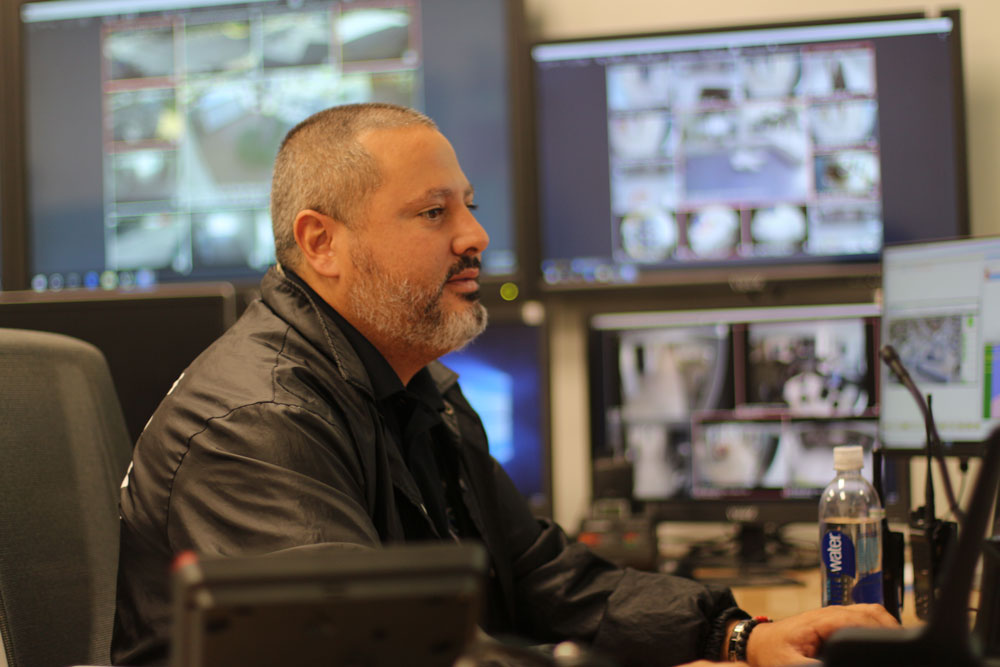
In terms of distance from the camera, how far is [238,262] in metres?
2.32

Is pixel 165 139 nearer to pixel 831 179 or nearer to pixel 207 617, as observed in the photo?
pixel 831 179

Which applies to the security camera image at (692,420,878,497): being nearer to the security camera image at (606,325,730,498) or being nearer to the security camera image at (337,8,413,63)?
the security camera image at (606,325,730,498)

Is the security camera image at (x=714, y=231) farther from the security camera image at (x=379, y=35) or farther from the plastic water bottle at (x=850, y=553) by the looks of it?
the plastic water bottle at (x=850, y=553)

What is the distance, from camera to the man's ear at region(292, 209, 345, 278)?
138 centimetres

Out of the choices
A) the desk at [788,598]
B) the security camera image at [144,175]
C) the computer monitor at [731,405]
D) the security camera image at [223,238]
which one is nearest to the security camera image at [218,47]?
the security camera image at [144,175]

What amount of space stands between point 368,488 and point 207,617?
60 centimetres

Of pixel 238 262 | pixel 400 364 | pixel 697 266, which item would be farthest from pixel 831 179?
pixel 238 262

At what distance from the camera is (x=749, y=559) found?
75.9 inches

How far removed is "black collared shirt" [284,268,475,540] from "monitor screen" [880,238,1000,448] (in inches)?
27.8

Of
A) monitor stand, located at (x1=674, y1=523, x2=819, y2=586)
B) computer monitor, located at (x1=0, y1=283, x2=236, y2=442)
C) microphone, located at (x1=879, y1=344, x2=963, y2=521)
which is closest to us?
microphone, located at (x1=879, y1=344, x2=963, y2=521)

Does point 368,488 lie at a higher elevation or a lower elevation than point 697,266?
lower

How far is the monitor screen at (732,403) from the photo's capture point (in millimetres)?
1943

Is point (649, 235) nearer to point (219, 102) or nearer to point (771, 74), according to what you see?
point (771, 74)

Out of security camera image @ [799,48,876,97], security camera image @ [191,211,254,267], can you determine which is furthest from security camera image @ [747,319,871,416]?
security camera image @ [191,211,254,267]
